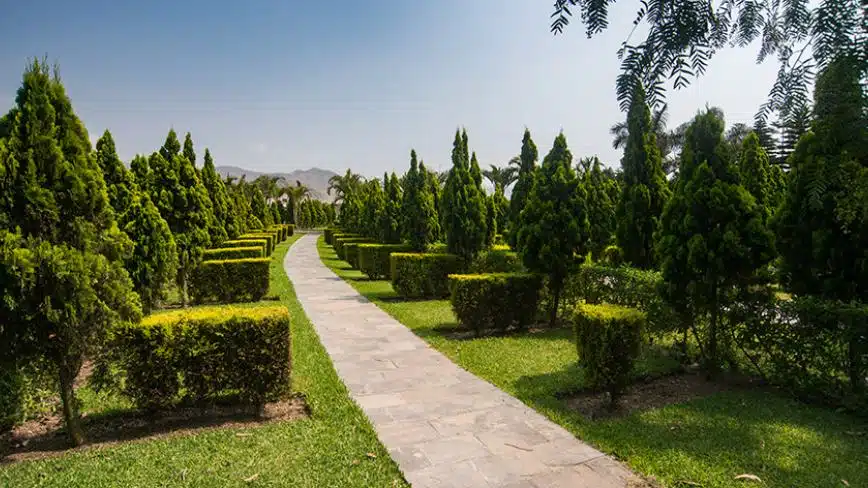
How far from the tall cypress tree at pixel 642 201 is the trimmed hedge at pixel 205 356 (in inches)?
314

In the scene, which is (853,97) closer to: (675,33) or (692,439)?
(675,33)

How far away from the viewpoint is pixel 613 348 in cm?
561

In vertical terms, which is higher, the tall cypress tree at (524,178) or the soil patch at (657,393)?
the tall cypress tree at (524,178)

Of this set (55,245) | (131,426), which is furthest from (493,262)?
(55,245)

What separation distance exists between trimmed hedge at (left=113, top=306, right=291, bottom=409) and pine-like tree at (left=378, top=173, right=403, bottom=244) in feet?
54.2

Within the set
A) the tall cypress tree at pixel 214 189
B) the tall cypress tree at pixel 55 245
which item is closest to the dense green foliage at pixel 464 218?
the tall cypress tree at pixel 214 189

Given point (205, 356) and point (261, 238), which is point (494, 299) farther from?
point (261, 238)

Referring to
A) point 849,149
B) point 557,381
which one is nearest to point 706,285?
point 557,381

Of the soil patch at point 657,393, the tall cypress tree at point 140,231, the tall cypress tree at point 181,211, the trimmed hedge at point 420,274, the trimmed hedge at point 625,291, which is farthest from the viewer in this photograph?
the trimmed hedge at point 420,274

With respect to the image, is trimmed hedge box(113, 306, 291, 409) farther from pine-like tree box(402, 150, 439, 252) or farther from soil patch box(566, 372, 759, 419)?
pine-like tree box(402, 150, 439, 252)

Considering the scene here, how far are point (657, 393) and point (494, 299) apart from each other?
11.8 ft

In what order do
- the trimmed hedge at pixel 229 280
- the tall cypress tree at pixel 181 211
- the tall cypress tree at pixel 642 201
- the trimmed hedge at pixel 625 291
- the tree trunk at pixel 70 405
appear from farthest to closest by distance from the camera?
the trimmed hedge at pixel 229 280 → the tall cypress tree at pixel 181 211 → the tall cypress tree at pixel 642 201 → the trimmed hedge at pixel 625 291 → the tree trunk at pixel 70 405

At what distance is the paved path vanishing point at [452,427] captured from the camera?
4211mm

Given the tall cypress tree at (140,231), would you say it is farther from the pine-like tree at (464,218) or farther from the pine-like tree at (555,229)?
the pine-like tree at (464,218)
